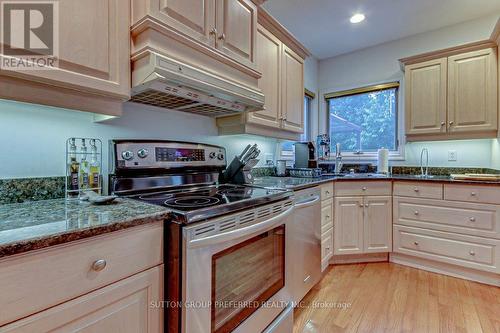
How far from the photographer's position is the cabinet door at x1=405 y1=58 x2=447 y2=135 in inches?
98.4

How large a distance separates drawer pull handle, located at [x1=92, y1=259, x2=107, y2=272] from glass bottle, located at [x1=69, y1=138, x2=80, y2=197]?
559 millimetres

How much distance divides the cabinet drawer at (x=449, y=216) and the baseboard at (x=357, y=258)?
416mm

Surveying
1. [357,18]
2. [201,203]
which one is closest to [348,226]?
[201,203]

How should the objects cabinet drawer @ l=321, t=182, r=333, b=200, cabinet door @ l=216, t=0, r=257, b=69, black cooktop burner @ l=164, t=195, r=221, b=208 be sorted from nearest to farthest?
black cooktop burner @ l=164, t=195, r=221, b=208 < cabinet door @ l=216, t=0, r=257, b=69 < cabinet drawer @ l=321, t=182, r=333, b=200

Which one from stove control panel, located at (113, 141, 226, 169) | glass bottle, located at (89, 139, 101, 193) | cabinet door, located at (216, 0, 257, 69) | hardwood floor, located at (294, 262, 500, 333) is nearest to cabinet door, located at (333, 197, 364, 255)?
hardwood floor, located at (294, 262, 500, 333)

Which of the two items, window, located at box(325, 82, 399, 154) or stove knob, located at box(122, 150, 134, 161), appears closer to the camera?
stove knob, located at box(122, 150, 134, 161)

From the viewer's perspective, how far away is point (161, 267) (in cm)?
90

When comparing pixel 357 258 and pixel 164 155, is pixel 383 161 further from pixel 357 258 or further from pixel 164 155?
pixel 164 155

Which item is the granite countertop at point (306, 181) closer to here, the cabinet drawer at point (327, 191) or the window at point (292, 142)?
the cabinet drawer at point (327, 191)

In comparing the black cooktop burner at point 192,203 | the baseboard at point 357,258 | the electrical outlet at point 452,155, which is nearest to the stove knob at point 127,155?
the black cooktop burner at point 192,203

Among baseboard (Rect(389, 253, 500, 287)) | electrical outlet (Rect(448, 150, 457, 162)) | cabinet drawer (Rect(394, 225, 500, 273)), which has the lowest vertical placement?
baseboard (Rect(389, 253, 500, 287))

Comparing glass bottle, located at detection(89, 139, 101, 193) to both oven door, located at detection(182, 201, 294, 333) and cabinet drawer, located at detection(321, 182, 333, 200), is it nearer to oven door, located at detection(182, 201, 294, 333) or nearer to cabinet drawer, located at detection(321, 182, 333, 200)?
oven door, located at detection(182, 201, 294, 333)

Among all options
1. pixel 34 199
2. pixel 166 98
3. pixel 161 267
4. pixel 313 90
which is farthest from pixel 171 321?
pixel 313 90

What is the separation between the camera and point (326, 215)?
7.38 ft
